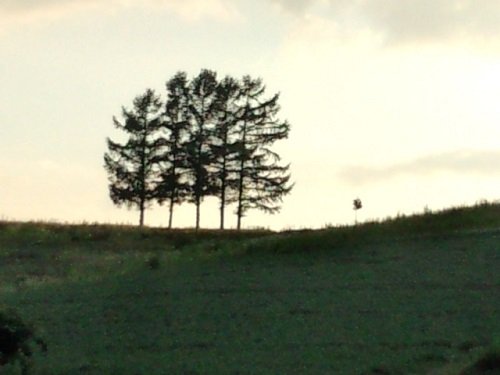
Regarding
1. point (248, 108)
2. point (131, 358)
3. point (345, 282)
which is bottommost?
point (131, 358)

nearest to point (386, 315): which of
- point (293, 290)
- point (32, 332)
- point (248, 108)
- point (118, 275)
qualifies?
point (293, 290)

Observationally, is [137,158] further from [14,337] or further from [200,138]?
[14,337]

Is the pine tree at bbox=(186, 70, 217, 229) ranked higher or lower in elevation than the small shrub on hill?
higher

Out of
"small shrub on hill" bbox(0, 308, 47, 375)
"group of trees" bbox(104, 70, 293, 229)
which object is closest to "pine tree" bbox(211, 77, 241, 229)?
"group of trees" bbox(104, 70, 293, 229)

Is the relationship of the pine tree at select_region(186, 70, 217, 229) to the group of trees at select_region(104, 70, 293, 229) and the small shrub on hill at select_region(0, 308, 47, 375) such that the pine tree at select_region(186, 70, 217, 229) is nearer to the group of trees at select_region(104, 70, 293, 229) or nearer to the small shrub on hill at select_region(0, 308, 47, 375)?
the group of trees at select_region(104, 70, 293, 229)

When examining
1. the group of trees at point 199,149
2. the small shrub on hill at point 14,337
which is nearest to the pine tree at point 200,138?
the group of trees at point 199,149

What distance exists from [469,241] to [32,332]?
20907 millimetres

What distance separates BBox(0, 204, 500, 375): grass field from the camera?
25.4 m

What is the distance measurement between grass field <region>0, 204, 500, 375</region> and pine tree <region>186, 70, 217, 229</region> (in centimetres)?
3470

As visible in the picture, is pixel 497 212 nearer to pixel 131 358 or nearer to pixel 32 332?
pixel 131 358

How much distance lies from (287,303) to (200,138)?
2167 inches

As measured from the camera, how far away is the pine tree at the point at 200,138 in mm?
84438

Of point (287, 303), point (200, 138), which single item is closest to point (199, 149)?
point (200, 138)

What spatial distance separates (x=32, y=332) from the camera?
23031 millimetres
